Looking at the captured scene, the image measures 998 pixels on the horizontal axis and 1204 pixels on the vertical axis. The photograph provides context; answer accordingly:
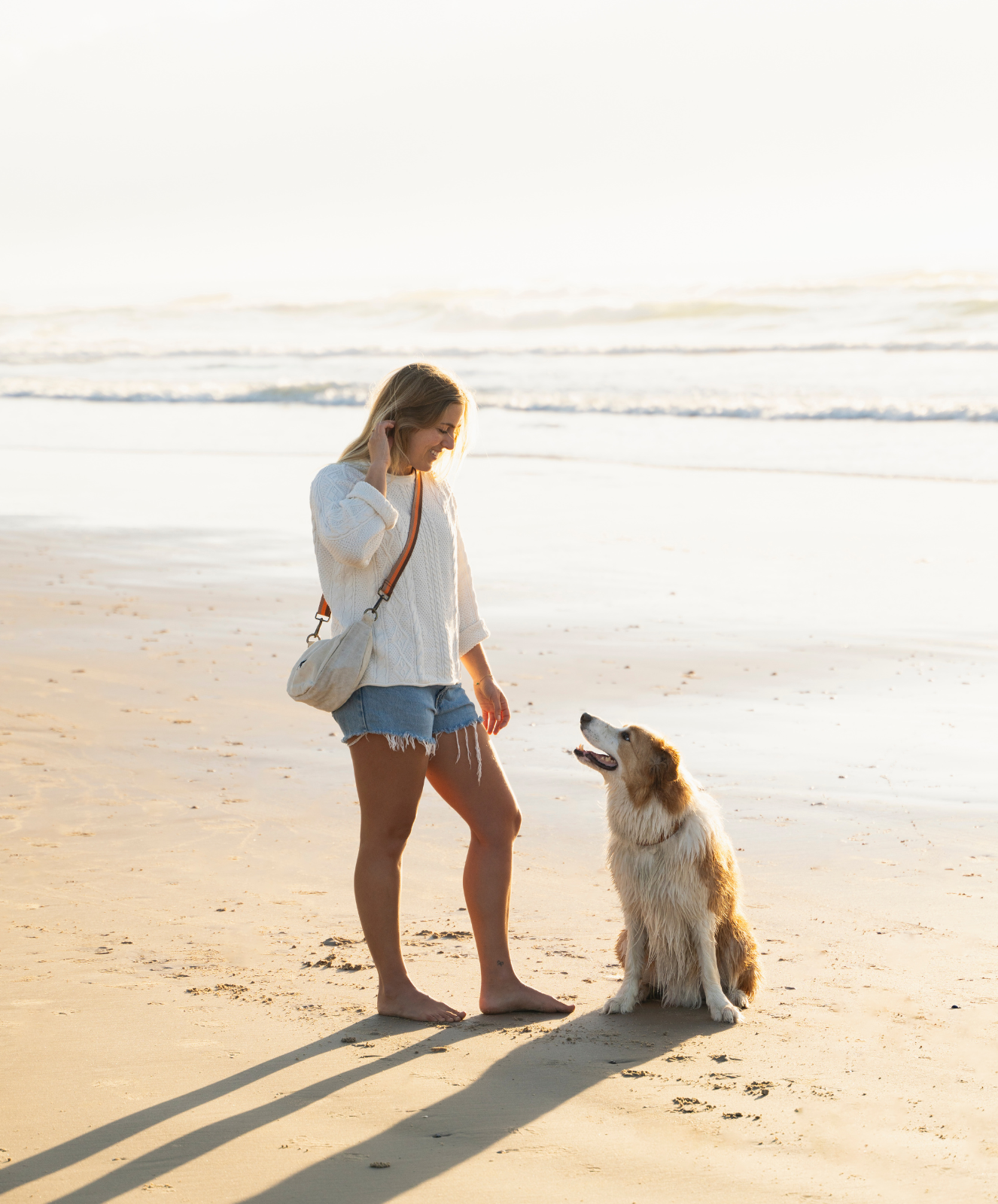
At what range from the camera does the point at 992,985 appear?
4098mm

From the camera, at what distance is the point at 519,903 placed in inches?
193

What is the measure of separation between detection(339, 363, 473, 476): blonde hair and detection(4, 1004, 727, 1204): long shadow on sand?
5.50ft

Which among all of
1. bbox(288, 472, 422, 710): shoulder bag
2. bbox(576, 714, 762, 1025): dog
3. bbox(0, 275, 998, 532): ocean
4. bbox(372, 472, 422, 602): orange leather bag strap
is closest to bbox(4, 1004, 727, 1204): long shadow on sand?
bbox(576, 714, 762, 1025): dog

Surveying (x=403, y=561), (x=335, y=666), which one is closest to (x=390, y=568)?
(x=403, y=561)

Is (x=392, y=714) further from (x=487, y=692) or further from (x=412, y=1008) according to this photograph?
(x=412, y=1008)

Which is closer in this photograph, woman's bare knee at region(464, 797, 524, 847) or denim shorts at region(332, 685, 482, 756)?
denim shorts at region(332, 685, 482, 756)

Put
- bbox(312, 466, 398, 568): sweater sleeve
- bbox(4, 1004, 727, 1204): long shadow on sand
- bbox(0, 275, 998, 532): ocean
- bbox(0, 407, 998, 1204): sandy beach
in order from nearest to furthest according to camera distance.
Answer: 1. bbox(4, 1004, 727, 1204): long shadow on sand
2. bbox(0, 407, 998, 1204): sandy beach
3. bbox(312, 466, 398, 568): sweater sleeve
4. bbox(0, 275, 998, 532): ocean

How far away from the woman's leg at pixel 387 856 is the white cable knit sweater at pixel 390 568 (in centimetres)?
24

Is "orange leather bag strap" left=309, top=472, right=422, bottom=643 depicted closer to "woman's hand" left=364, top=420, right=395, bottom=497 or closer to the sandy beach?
"woman's hand" left=364, top=420, right=395, bottom=497

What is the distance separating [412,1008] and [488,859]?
1.60 ft

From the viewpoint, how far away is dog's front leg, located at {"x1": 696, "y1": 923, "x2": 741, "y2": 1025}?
3.94 metres

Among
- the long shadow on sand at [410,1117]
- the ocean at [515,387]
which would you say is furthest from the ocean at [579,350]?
the long shadow on sand at [410,1117]

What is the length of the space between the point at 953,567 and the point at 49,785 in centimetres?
822

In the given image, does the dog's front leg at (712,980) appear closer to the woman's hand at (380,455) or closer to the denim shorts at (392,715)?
the denim shorts at (392,715)
